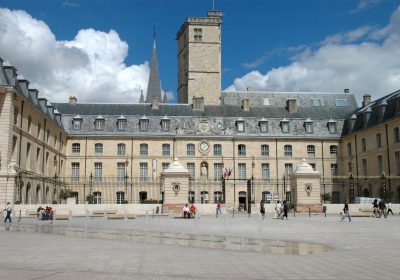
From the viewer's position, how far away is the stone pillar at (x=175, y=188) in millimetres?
33594

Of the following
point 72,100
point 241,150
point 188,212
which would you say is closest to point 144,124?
point 72,100

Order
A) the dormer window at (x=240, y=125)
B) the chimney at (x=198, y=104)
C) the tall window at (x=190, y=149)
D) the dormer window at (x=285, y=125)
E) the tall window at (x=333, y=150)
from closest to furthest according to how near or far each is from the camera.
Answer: the tall window at (x=190, y=149), the dormer window at (x=240, y=125), the tall window at (x=333, y=150), the dormer window at (x=285, y=125), the chimney at (x=198, y=104)

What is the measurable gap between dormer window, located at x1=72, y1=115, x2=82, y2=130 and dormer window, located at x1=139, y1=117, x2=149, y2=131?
260 inches

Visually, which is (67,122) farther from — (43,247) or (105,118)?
(43,247)

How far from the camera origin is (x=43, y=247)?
13289 millimetres

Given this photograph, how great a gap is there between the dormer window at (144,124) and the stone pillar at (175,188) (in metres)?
21.2

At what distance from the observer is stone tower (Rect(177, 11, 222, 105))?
62531 mm

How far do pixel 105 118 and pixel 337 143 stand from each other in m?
26.2

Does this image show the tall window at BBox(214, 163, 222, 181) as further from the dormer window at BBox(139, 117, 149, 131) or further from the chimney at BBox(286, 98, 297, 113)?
the chimney at BBox(286, 98, 297, 113)

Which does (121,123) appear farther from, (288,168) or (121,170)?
(288,168)

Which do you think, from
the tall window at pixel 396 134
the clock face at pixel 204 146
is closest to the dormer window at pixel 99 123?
the clock face at pixel 204 146

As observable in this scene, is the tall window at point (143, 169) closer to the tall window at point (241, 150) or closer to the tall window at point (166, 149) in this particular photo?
the tall window at point (166, 149)

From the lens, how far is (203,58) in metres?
63.8

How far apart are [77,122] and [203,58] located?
1887cm
